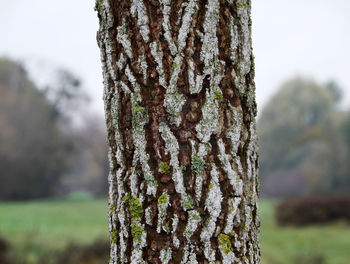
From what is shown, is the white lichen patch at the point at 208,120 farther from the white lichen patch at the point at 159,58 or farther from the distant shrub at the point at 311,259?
the distant shrub at the point at 311,259

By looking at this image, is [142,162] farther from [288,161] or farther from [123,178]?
[288,161]

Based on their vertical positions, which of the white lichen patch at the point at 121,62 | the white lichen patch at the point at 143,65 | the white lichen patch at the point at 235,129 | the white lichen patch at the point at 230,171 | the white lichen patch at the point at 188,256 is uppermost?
the white lichen patch at the point at 121,62

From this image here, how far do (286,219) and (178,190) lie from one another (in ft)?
49.2

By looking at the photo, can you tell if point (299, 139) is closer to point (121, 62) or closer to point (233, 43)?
point (233, 43)

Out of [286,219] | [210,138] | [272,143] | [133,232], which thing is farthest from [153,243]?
[272,143]

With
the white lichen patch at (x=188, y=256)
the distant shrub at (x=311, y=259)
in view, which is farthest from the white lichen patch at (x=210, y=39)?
the distant shrub at (x=311, y=259)

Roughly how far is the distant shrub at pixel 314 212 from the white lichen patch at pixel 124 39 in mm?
15030

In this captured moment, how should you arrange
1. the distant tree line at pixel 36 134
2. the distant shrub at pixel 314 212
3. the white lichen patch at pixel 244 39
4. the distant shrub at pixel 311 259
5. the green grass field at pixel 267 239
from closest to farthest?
the white lichen patch at pixel 244 39, the distant shrub at pixel 311 259, the green grass field at pixel 267 239, the distant shrub at pixel 314 212, the distant tree line at pixel 36 134

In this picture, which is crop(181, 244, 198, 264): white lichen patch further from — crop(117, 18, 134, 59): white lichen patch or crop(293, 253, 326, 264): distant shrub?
crop(293, 253, 326, 264): distant shrub

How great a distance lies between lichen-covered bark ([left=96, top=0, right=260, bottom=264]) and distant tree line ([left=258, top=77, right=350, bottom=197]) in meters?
28.4

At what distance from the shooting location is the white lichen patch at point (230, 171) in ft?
5.00

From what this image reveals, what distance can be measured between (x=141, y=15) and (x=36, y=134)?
27803mm

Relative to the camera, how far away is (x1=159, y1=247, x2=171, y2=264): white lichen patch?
4.90 ft

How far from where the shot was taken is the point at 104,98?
169 centimetres
